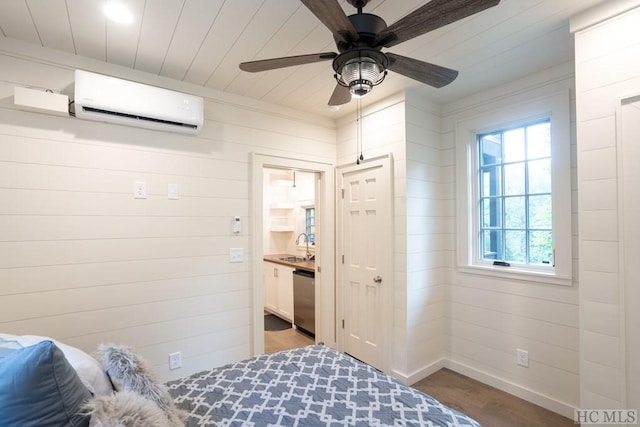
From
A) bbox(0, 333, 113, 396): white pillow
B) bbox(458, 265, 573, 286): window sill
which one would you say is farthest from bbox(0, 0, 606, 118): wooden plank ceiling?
bbox(0, 333, 113, 396): white pillow

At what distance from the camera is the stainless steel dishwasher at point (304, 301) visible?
369 centimetres

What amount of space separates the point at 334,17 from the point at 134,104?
68.0 inches

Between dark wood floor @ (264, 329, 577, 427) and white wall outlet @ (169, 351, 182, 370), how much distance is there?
80.2 inches

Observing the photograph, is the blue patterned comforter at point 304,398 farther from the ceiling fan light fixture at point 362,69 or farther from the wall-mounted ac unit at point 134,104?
the wall-mounted ac unit at point 134,104

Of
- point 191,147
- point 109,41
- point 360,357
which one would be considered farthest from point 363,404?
point 109,41

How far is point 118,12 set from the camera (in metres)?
1.71

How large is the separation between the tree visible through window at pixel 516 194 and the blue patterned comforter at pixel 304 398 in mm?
1742

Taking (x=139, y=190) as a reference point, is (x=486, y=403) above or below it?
below

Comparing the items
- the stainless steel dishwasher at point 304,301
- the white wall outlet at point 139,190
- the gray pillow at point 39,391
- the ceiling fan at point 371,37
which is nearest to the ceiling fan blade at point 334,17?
the ceiling fan at point 371,37

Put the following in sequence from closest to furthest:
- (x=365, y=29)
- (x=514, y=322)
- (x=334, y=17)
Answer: (x=334, y=17) → (x=365, y=29) → (x=514, y=322)

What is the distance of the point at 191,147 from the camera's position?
8.48ft

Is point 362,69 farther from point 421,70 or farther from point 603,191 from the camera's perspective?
point 603,191

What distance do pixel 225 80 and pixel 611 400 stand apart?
3.28 m

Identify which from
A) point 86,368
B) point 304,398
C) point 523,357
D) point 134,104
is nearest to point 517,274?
point 523,357
